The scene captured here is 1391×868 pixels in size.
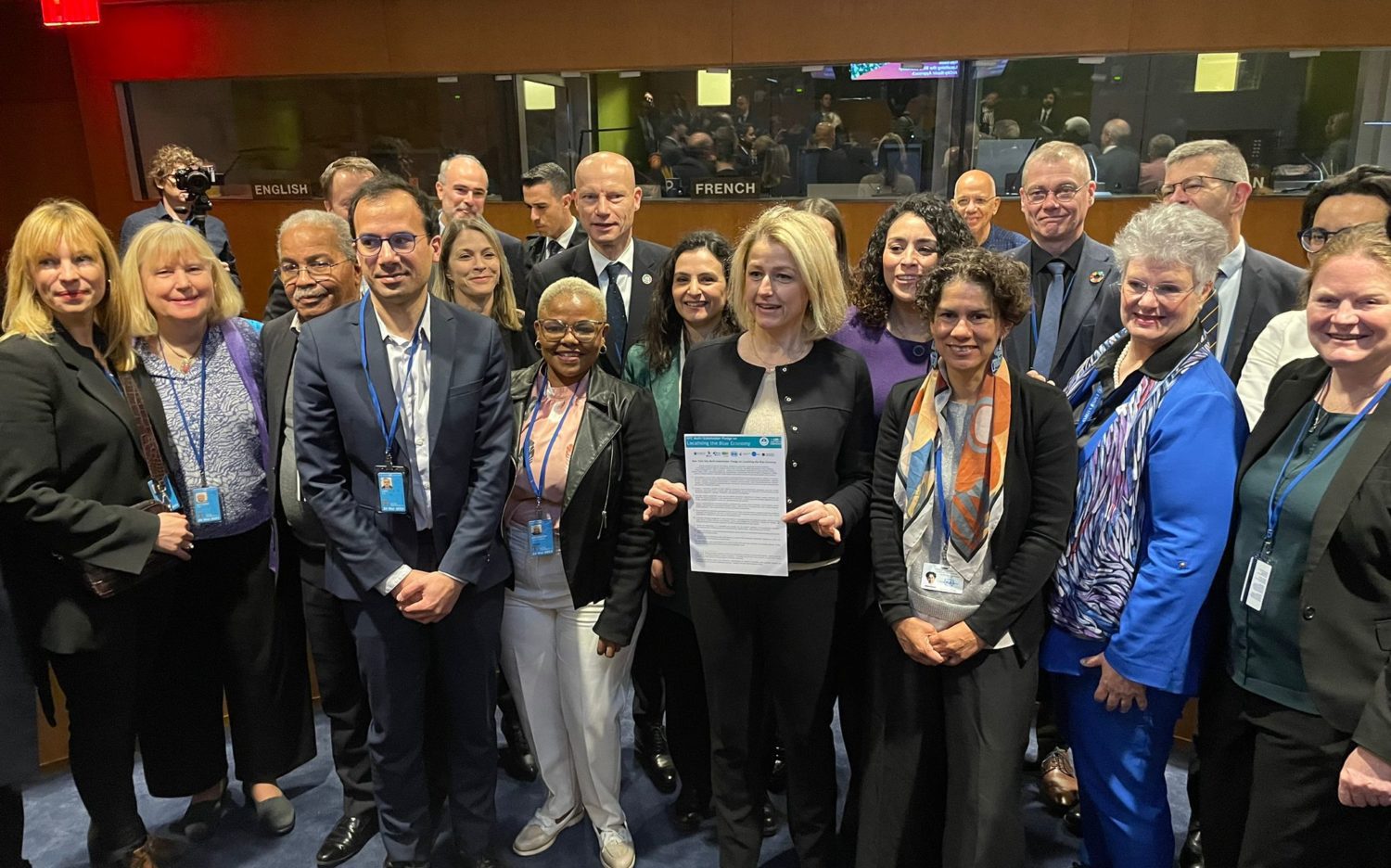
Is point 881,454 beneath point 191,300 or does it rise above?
beneath

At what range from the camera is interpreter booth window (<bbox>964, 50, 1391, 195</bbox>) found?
5.96 m

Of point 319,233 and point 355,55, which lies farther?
point 355,55

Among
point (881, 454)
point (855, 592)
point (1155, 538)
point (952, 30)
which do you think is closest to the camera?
point (1155, 538)

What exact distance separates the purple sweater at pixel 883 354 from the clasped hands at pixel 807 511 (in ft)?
1.28

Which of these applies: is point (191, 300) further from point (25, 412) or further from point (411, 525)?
point (411, 525)

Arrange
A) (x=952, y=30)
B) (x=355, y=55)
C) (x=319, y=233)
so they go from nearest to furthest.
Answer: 1. (x=319, y=233)
2. (x=952, y=30)
3. (x=355, y=55)

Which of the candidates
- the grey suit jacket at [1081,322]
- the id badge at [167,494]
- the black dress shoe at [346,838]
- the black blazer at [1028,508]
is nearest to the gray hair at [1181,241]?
the black blazer at [1028,508]

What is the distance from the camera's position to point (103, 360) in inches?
95.3

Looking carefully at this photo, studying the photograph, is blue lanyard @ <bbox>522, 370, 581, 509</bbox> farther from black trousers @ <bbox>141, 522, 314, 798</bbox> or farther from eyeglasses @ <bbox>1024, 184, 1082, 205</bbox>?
eyeglasses @ <bbox>1024, 184, 1082, 205</bbox>

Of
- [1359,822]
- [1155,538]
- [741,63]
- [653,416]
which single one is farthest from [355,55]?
[1359,822]

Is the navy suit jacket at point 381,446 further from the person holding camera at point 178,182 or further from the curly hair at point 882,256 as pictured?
the person holding camera at point 178,182

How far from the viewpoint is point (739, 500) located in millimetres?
2184

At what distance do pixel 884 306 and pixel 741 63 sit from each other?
470 centimetres

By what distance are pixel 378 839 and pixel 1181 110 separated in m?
6.89
